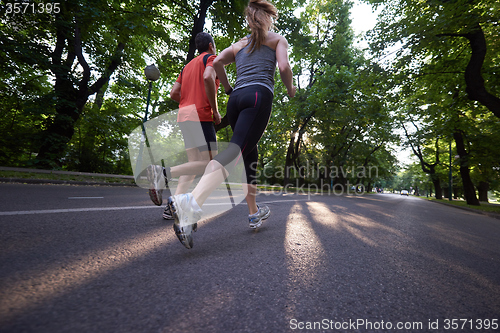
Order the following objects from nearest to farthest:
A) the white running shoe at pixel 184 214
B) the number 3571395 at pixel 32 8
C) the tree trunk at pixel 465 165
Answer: the white running shoe at pixel 184 214 < the number 3571395 at pixel 32 8 < the tree trunk at pixel 465 165

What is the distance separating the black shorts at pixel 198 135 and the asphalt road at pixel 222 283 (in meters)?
0.99

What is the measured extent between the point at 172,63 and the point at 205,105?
39.5ft

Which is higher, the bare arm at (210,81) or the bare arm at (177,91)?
the bare arm at (177,91)

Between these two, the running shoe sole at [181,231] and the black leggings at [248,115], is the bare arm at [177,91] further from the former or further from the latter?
the running shoe sole at [181,231]

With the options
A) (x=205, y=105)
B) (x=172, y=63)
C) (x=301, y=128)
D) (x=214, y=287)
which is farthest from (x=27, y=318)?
(x=301, y=128)

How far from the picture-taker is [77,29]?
10.3 meters

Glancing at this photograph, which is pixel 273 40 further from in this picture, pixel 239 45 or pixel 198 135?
pixel 198 135

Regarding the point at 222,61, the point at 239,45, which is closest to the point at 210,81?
the point at 222,61

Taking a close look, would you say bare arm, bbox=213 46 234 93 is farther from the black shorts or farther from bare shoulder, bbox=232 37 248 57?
the black shorts

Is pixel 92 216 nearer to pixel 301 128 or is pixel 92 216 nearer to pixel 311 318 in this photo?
pixel 311 318

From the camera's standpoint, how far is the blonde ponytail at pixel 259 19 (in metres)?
2.21

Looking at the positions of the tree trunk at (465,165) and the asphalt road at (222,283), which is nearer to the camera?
the asphalt road at (222,283)

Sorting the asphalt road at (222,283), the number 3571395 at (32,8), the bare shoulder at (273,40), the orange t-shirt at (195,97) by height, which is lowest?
the asphalt road at (222,283)

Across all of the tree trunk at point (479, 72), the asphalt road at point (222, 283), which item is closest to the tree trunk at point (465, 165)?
the tree trunk at point (479, 72)
